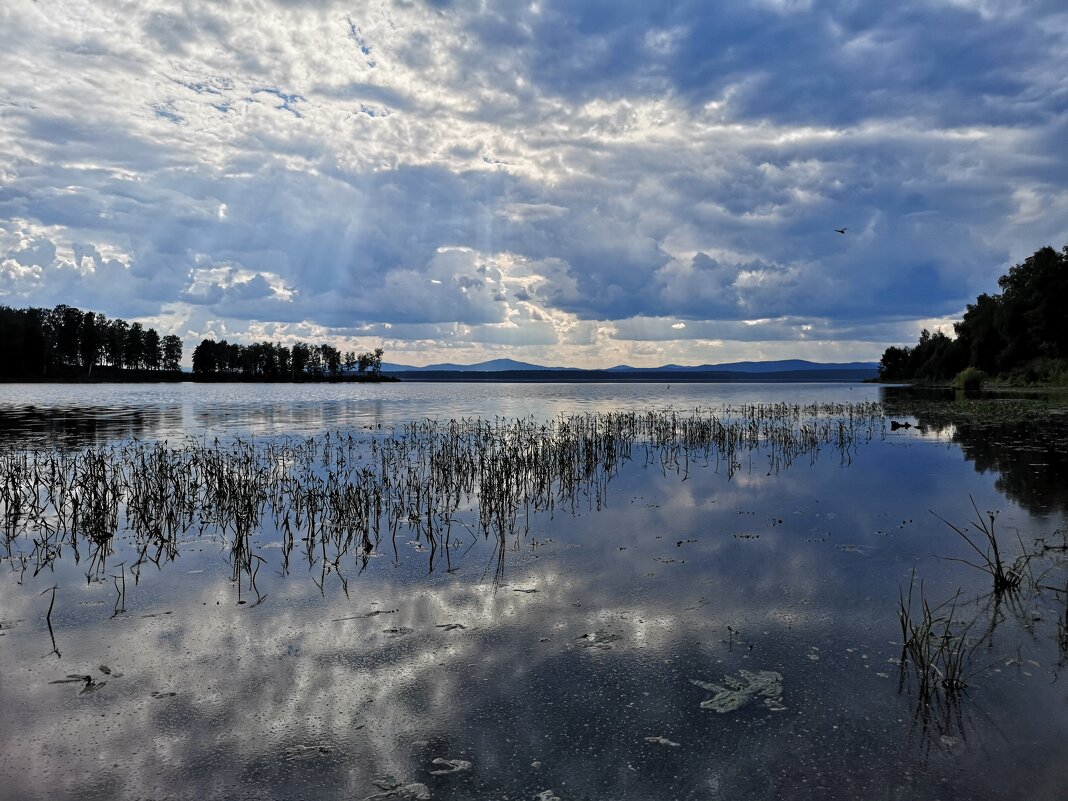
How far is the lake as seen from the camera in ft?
17.3

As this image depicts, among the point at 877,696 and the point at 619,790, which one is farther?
the point at 877,696

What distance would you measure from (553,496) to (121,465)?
40.9 ft

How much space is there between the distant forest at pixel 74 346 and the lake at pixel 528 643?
13296 centimetres

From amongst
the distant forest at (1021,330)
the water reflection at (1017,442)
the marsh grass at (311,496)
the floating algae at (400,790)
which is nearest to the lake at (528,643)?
the floating algae at (400,790)

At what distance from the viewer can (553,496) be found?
17.0m

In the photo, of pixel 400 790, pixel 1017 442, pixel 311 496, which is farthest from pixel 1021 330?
pixel 400 790

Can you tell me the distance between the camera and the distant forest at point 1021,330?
79438mm

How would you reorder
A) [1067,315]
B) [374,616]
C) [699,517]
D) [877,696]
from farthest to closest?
[1067,315] → [699,517] → [374,616] → [877,696]

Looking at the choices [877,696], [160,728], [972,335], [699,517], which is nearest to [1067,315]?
[972,335]

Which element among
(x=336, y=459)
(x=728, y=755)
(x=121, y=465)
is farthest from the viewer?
(x=336, y=459)

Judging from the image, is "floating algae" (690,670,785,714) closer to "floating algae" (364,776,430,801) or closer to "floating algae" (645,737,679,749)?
"floating algae" (645,737,679,749)

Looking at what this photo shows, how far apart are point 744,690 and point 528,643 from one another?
2.46 m

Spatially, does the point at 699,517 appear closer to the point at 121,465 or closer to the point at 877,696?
the point at 877,696

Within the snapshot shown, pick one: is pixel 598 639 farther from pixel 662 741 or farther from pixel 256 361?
pixel 256 361
